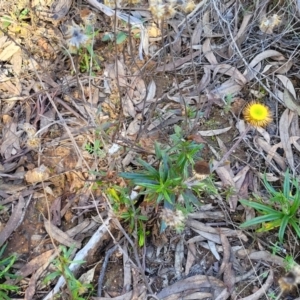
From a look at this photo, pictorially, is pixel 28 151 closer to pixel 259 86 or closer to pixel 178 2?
pixel 178 2

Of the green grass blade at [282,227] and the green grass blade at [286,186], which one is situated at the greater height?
the green grass blade at [286,186]

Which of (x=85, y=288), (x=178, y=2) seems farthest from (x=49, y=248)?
(x=178, y=2)

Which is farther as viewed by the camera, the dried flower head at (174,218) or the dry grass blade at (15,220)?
the dry grass blade at (15,220)

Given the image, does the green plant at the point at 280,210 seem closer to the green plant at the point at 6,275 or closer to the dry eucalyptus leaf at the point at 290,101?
the dry eucalyptus leaf at the point at 290,101

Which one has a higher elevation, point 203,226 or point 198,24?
point 198,24

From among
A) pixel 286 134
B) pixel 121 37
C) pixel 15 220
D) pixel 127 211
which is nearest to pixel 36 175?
pixel 15 220

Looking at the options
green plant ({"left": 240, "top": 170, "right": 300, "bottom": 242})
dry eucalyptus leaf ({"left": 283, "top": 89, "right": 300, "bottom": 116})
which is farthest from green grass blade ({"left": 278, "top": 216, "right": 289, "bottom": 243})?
dry eucalyptus leaf ({"left": 283, "top": 89, "right": 300, "bottom": 116})

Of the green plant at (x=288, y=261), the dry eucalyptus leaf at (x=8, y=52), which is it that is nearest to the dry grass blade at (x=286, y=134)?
the green plant at (x=288, y=261)
